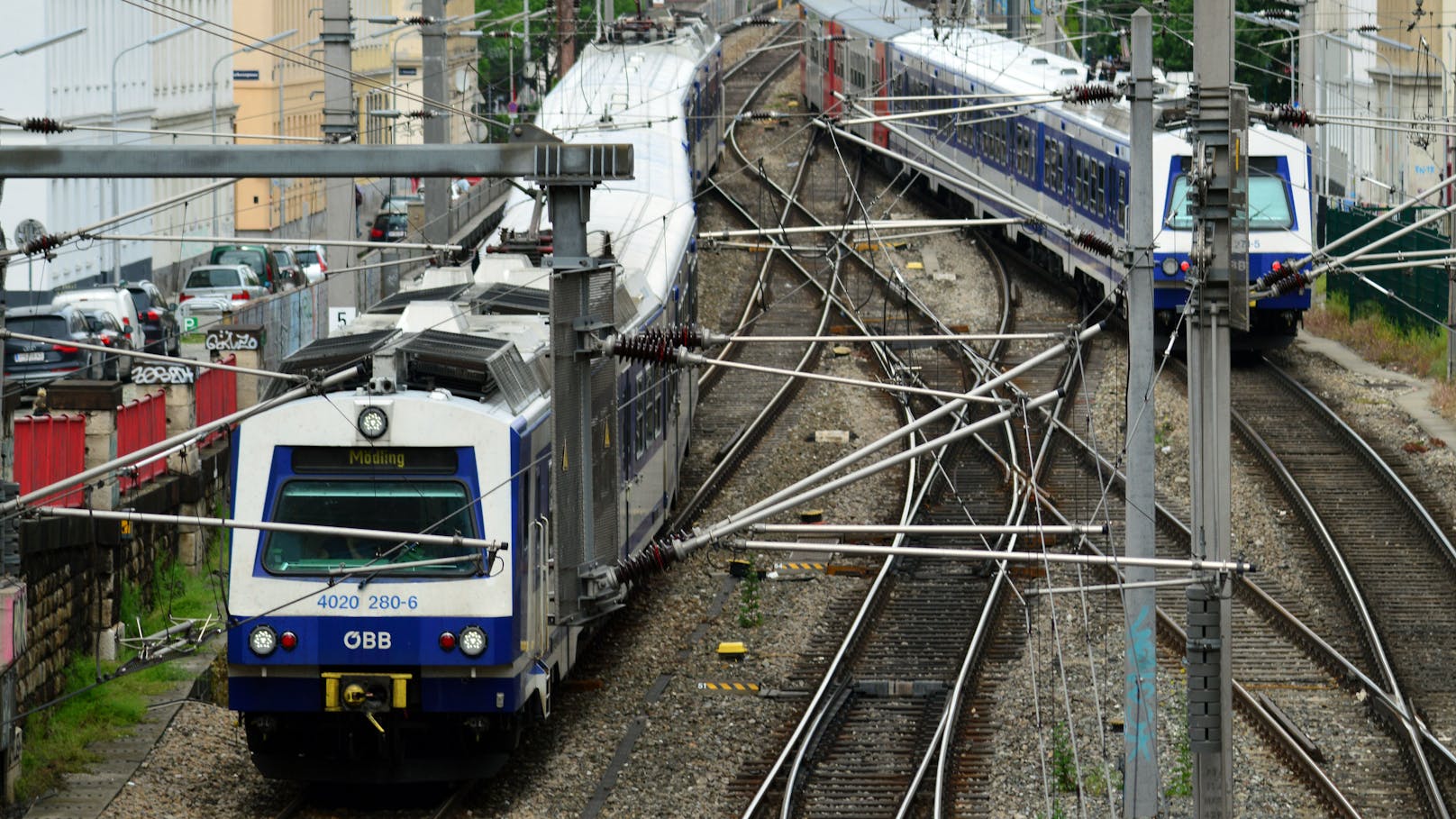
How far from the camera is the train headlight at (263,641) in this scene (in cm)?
1418

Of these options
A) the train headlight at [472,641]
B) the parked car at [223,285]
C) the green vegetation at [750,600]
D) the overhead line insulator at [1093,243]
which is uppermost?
the overhead line insulator at [1093,243]

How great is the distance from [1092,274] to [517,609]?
19.4m

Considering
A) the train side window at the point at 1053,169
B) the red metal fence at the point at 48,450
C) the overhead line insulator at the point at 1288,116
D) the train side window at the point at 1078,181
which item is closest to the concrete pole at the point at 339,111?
the red metal fence at the point at 48,450

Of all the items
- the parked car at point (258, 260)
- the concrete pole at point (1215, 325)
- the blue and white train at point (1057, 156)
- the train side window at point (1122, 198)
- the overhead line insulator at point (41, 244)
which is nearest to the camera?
the concrete pole at point (1215, 325)

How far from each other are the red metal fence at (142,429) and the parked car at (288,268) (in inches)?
798

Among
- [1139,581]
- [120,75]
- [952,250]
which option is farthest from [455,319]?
[120,75]

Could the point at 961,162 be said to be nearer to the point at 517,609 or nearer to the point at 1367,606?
the point at 1367,606

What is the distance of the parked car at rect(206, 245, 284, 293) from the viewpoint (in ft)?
139

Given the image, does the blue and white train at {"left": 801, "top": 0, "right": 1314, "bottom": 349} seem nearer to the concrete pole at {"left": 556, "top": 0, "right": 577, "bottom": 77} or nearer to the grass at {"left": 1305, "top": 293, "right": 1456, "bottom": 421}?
the grass at {"left": 1305, "top": 293, "right": 1456, "bottom": 421}

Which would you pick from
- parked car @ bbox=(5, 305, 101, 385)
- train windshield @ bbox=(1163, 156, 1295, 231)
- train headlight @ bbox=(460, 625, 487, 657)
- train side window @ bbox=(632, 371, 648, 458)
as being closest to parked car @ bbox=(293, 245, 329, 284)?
parked car @ bbox=(5, 305, 101, 385)

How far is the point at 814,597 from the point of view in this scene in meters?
20.8

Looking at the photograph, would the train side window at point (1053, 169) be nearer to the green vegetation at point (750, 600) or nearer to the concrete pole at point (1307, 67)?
the concrete pole at point (1307, 67)

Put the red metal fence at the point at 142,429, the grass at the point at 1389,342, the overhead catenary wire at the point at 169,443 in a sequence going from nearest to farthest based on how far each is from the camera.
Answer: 1. the overhead catenary wire at the point at 169,443
2. the red metal fence at the point at 142,429
3. the grass at the point at 1389,342

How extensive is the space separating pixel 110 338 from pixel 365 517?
18066 mm
